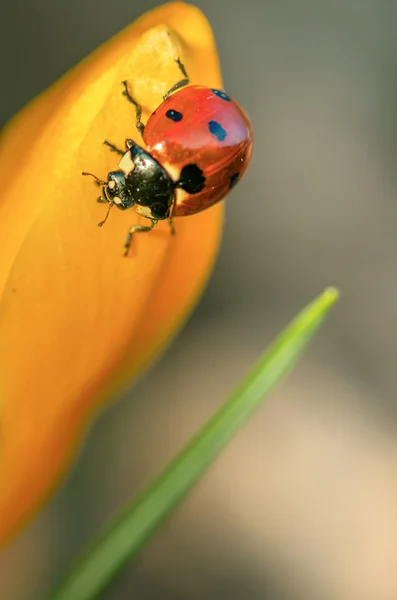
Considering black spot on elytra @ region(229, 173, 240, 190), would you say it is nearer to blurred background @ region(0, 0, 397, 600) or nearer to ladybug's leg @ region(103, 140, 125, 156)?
ladybug's leg @ region(103, 140, 125, 156)

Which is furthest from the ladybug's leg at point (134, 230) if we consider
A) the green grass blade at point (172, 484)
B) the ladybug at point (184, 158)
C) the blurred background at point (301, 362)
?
the blurred background at point (301, 362)

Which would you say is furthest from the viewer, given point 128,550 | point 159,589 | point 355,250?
point 355,250

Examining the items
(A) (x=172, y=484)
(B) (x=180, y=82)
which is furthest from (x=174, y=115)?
(A) (x=172, y=484)

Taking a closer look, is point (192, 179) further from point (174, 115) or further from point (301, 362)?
point (301, 362)

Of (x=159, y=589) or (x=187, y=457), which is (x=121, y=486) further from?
(x=187, y=457)

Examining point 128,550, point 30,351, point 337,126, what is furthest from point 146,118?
point 337,126

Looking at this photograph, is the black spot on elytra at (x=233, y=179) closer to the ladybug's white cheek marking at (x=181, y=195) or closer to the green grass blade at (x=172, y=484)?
the ladybug's white cheek marking at (x=181, y=195)

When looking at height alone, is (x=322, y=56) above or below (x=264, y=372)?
above
